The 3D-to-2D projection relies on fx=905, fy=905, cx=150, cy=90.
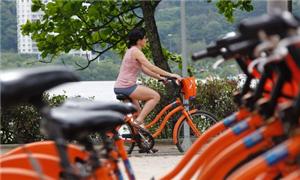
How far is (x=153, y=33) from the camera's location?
14836 millimetres

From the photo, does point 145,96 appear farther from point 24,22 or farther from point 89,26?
point 24,22

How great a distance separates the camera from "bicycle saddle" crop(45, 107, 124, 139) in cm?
330

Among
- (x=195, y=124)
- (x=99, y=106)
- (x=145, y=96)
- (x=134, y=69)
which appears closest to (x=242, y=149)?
(x=99, y=106)

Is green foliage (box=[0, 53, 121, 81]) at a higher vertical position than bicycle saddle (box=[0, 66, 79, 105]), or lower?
lower

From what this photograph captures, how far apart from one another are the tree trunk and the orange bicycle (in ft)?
7.49

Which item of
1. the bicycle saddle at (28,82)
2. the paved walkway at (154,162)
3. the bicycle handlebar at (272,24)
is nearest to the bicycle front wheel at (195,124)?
the paved walkway at (154,162)

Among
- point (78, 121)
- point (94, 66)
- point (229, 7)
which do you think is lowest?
point (94, 66)

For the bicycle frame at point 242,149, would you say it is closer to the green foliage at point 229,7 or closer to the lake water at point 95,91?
the lake water at point 95,91

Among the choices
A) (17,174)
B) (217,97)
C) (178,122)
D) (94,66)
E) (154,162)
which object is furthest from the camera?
(94,66)

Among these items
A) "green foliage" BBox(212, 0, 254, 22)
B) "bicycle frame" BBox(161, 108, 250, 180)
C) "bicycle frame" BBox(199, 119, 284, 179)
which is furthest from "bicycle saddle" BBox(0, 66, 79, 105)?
"green foliage" BBox(212, 0, 254, 22)

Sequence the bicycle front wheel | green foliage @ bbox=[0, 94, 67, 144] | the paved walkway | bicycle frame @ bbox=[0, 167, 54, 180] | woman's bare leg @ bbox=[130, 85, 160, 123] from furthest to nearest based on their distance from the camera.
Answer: green foliage @ bbox=[0, 94, 67, 144] < the bicycle front wheel < woman's bare leg @ bbox=[130, 85, 160, 123] < the paved walkway < bicycle frame @ bbox=[0, 167, 54, 180]

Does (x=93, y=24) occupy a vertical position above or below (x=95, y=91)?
above

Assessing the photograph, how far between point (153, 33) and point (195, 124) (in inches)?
116

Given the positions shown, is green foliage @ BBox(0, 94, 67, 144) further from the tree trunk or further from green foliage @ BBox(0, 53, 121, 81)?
the tree trunk
